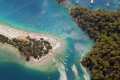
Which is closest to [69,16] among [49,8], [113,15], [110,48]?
[49,8]

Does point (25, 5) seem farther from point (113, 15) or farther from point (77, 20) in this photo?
point (113, 15)

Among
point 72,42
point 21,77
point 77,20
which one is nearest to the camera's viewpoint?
point 21,77

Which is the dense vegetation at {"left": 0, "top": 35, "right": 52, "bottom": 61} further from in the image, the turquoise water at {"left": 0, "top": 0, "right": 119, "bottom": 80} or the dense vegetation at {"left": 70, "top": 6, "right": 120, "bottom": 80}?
the dense vegetation at {"left": 70, "top": 6, "right": 120, "bottom": 80}

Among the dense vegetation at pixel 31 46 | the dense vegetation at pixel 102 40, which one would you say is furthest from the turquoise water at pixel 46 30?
the dense vegetation at pixel 31 46

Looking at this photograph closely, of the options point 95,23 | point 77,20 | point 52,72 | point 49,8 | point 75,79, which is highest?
point 49,8

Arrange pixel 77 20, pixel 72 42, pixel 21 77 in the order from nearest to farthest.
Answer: pixel 21 77, pixel 72 42, pixel 77 20

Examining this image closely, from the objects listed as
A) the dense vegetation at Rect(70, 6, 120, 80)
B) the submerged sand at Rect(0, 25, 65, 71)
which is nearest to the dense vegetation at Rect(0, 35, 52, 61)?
the submerged sand at Rect(0, 25, 65, 71)
